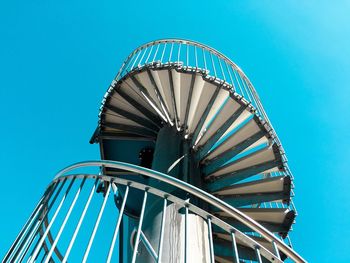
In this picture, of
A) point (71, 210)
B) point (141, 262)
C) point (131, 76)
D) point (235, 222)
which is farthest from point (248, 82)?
point (71, 210)

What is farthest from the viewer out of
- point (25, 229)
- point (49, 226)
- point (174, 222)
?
point (174, 222)

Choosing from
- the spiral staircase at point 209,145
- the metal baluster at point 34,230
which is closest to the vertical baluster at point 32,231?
the metal baluster at point 34,230

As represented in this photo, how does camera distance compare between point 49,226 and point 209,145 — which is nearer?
point 49,226

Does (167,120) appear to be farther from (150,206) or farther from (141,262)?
(141,262)

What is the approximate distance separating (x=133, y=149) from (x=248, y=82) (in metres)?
3.36

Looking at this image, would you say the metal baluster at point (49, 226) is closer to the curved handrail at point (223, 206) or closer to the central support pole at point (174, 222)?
the curved handrail at point (223, 206)

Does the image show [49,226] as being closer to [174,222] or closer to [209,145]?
[174,222]

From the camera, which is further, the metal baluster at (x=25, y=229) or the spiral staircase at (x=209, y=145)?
the spiral staircase at (x=209, y=145)

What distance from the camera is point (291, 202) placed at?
23.7 feet

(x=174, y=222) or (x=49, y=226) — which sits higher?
(x=174, y=222)

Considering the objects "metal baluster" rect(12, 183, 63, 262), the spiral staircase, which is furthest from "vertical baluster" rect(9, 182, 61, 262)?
the spiral staircase

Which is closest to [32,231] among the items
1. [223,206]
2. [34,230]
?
[34,230]

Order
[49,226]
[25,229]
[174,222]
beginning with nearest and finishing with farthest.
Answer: [49,226] → [25,229] → [174,222]

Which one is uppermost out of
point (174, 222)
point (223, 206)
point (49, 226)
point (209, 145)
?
point (209, 145)
